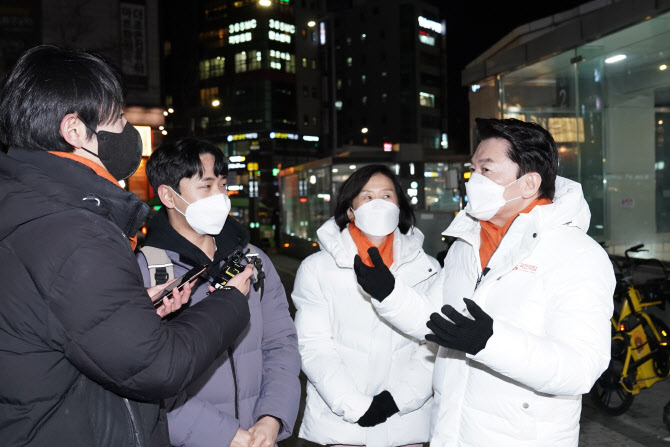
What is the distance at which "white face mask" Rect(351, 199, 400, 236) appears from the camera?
10.7 ft

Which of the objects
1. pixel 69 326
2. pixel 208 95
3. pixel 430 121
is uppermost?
pixel 208 95

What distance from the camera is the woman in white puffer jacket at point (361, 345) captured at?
2.84m

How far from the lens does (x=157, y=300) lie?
1.90 metres

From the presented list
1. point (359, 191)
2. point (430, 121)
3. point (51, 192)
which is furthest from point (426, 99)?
point (51, 192)

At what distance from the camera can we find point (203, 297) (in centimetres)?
240

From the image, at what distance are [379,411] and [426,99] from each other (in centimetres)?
7834

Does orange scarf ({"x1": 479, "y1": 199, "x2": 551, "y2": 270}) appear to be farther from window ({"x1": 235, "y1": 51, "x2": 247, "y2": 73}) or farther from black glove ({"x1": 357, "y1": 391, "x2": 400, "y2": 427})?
window ({"x1": 235, "y1": 51, "x2": 247, "y2": 73})

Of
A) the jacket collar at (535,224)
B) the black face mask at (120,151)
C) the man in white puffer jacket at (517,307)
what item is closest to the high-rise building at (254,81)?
the man in white puffer jacket at (517,307)

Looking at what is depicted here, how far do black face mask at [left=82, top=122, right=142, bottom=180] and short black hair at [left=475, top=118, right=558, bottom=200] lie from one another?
1.55m

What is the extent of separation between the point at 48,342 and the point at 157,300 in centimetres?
57

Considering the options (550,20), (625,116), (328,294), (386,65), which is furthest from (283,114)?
(328,294)

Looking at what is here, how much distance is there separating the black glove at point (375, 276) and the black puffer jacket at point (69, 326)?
0.76m

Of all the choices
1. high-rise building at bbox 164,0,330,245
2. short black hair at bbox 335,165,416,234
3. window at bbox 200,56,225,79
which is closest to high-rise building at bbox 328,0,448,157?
high-rise building at bbox 164,0,330,245

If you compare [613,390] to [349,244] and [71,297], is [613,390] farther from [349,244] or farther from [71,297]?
[71,297]
